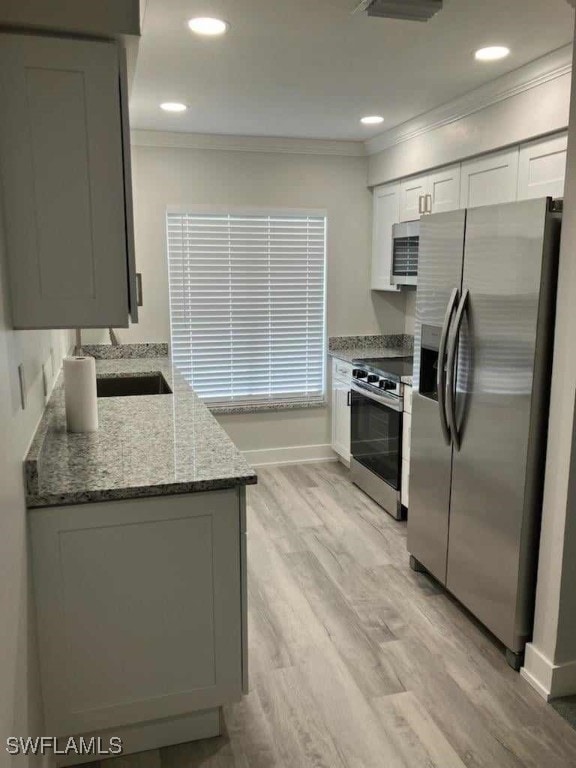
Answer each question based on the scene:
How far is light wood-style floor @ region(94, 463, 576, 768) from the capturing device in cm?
198

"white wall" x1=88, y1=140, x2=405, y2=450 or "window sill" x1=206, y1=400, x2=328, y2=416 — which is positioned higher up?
"white wall" x1=88, y1=140, x2=405, y2=450

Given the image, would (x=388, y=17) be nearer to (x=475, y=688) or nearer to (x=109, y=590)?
(x=109, y=590)

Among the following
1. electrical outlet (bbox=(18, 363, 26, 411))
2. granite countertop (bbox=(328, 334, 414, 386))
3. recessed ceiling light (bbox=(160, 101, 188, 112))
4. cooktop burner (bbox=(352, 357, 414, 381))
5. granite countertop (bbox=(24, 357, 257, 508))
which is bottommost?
granite countertop (bbox=(24, 357, 257, 508))

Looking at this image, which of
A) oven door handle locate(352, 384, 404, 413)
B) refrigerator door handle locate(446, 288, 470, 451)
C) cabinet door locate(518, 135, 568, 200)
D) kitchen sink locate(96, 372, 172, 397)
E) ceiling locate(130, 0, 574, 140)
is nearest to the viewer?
ceiling locate(130, 0, 574, 140)

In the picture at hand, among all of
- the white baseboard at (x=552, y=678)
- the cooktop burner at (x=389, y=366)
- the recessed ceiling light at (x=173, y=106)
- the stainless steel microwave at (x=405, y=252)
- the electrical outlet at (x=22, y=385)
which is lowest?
the white baseboard at (x=552, y=678)

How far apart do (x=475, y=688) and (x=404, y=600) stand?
65 centimetres

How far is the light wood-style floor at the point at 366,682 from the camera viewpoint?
6.48ft

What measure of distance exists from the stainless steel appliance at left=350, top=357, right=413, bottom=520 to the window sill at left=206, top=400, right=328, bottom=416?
22.3 inches

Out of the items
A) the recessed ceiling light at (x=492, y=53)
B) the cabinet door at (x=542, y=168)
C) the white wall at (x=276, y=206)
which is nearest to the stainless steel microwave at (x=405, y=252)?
the white wall at (x=276, y=206)

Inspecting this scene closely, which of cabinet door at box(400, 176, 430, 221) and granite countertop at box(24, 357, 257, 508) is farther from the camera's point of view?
cabinet door at box(400, 176, 430, 221)

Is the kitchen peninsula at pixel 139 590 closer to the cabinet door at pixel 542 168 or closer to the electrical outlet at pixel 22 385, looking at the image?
the electrical outlet at pixel 22 385

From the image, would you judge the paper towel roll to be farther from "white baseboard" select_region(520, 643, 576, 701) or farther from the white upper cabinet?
the white upper cabinet

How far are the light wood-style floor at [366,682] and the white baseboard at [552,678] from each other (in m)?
0.04

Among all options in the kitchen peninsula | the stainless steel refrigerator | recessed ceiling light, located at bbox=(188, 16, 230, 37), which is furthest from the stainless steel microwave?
the kitchen peninsula
